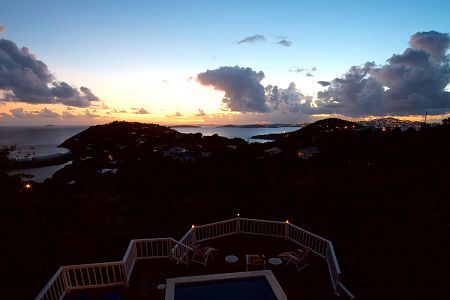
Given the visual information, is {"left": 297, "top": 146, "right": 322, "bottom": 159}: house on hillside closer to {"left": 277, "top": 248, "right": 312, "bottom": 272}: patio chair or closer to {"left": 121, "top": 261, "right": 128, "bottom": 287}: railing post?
{"left": 277, "top": 248, "right": 312, "bottom": 272}: patio chair

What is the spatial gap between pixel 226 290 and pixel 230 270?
5.72 feet

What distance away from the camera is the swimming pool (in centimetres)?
616

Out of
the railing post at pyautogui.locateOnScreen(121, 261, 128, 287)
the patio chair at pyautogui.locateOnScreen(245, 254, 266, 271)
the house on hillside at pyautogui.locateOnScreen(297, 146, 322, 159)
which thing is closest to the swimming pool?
the patio chair at pyautogui.locateOnScreen(245, 254, 266, 271)

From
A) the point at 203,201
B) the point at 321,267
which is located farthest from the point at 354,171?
the point at 321,267

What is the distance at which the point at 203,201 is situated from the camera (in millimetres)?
18891

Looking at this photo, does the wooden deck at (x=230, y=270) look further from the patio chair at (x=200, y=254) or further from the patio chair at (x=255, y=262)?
the patio chair at (x=255, y=262)

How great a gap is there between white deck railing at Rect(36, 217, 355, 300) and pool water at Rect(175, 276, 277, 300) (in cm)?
193

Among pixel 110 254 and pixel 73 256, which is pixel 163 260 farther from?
pixel 110 254

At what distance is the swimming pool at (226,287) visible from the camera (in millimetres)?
6160

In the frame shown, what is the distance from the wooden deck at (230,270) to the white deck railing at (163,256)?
0.22 m

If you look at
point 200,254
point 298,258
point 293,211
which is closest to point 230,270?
point 200,254

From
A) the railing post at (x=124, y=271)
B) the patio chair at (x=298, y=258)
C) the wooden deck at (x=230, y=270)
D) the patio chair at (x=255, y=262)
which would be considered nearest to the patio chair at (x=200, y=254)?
the wooden deck at (x=230, y=270)

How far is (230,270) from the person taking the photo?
808cm

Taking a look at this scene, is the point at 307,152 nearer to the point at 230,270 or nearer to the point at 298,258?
the point at 298,258
